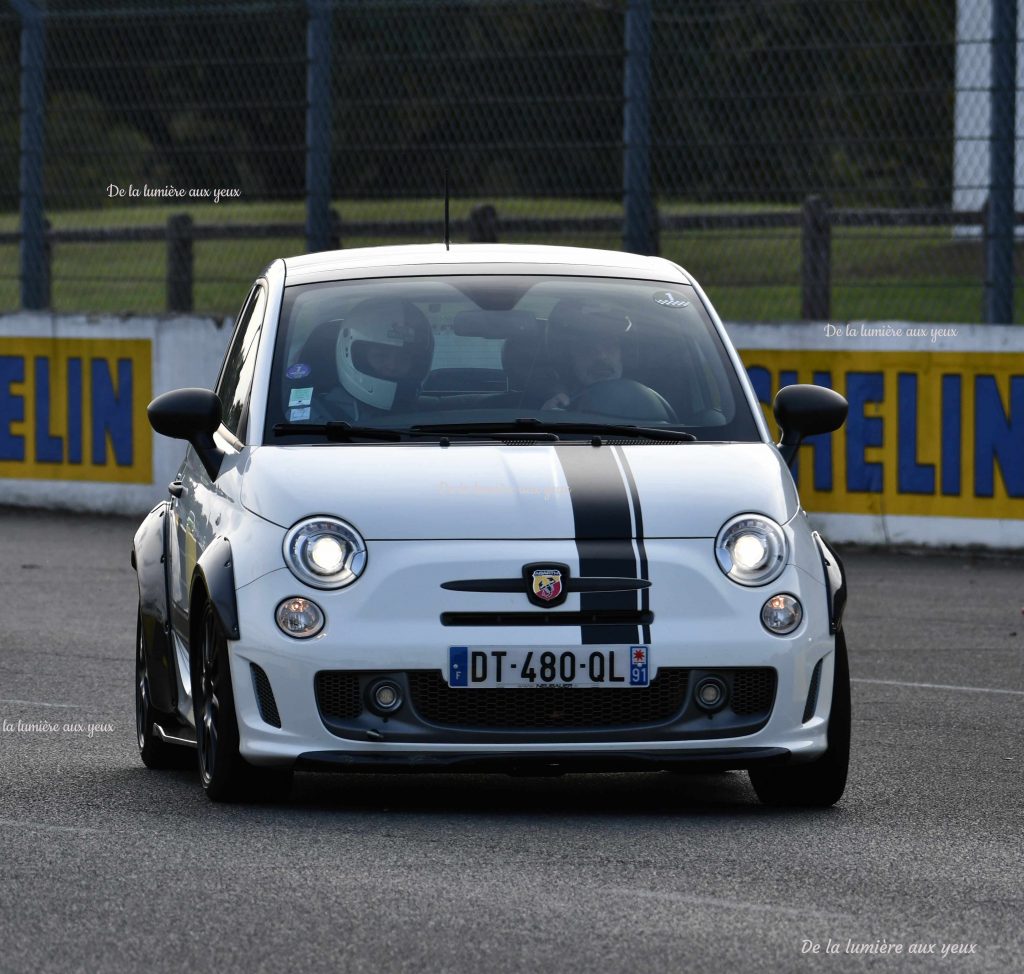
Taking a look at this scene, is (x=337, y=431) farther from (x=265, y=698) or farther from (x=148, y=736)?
(x=148, y=736)

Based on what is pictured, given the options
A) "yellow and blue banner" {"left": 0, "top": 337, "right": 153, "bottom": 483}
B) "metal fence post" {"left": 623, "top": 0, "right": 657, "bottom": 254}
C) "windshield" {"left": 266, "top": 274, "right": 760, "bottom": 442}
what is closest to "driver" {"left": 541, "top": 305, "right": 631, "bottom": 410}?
"windshield" {"left": 266, "top": 274, "right": 760, "bottom": 442}

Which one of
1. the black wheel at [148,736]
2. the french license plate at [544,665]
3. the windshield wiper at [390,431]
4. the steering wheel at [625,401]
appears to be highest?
the steering wheel at [625,401]

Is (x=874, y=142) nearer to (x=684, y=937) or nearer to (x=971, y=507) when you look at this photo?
(x=971, y=507)

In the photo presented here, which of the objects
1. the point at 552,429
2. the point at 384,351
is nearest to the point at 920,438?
the point at 384,351

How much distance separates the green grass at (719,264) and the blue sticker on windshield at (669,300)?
738cm

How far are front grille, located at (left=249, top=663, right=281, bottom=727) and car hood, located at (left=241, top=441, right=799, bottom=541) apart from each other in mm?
401

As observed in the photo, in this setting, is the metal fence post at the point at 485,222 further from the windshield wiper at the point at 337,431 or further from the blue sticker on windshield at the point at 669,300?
the windshield wiper at the point at 337,431

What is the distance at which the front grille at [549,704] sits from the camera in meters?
6.66

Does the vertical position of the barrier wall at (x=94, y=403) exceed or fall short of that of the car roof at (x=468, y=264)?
it falls short

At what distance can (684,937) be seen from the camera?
5.34 metres

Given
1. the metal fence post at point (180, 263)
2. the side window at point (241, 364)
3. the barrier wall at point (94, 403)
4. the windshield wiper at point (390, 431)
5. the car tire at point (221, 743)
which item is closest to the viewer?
the car tire at point (221, 743)

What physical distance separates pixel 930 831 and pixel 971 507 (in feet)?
27.4

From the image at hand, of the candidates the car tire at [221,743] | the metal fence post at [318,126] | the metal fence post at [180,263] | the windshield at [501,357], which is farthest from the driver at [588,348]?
the metal fence post at [180,263]

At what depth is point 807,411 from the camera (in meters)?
7.59
